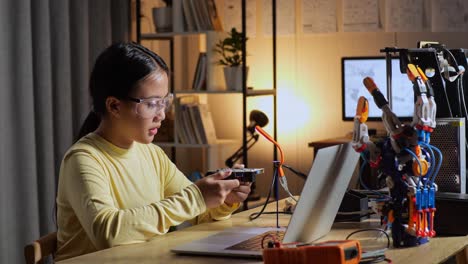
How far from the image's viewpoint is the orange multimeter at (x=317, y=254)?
54.6 inches

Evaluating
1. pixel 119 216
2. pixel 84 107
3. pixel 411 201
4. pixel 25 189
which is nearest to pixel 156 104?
pixel 119 216

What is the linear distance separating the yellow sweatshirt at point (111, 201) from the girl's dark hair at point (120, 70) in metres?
0.12

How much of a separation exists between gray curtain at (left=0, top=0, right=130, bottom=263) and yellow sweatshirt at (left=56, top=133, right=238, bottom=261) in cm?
128

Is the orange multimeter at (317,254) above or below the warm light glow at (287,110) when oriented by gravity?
below

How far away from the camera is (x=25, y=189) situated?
3.38 meters

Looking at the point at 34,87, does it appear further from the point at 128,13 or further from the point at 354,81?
the point at 354,81

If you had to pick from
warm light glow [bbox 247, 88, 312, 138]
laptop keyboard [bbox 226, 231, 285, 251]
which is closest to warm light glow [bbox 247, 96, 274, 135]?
warm light glow [bbox 247, 88, 312, 138]

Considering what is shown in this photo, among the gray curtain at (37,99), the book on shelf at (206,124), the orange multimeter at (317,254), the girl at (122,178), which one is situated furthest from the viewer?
the book on shelf at (206,124)

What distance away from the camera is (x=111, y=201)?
74.5 inches

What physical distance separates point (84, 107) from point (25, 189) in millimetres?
562

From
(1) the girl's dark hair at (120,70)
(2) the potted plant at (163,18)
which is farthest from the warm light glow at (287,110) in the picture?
(1) the girl's dark hair at (120,70)

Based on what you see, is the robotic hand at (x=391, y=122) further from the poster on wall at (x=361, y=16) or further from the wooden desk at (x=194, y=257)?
the poster on wall at (x=361, y=16)

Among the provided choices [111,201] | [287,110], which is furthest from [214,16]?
[111,201]

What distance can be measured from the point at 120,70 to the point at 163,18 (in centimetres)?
206
